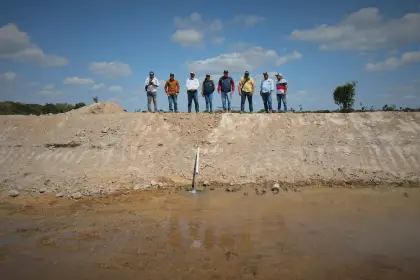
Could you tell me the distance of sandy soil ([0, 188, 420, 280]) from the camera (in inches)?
215

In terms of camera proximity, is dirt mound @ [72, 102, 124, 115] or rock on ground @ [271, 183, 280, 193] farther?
dirt mound @ [72, 102, 124, 115]

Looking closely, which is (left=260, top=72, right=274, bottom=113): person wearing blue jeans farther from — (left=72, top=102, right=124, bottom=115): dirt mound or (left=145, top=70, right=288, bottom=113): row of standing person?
(left=72, top=102, right=124, bottom=115): dirt mound

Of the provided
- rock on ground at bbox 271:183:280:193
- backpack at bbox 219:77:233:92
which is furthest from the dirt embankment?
backpack at bbox 219:77:233:92

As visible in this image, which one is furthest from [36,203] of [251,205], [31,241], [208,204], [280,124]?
[280,124]

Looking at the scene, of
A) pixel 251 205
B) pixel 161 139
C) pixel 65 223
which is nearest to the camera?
pixel 65 223

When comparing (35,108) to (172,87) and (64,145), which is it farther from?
(172,87)

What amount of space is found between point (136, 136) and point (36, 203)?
14.1 ft

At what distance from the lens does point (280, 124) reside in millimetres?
12672

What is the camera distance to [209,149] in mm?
11969

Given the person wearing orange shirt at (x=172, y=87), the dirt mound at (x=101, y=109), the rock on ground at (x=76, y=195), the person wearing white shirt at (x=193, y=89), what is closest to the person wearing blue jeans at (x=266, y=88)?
the person wearing white shirt at (x=193, y=89)

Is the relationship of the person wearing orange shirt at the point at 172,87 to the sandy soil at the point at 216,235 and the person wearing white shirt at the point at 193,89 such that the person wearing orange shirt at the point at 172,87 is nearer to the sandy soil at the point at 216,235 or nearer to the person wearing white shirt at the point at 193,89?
the person wearing white shirt at the point at 193,89

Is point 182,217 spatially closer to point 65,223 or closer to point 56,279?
point 65,223

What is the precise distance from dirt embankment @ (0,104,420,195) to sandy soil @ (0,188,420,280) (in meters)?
0.87

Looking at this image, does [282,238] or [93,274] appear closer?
[93,274]
